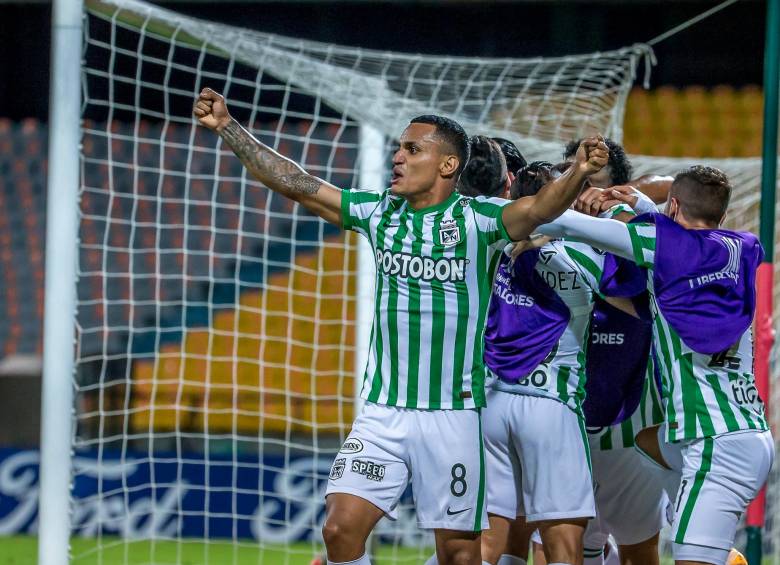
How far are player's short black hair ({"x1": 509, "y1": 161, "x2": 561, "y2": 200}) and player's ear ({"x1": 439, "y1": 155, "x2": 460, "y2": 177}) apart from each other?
16.6 inches

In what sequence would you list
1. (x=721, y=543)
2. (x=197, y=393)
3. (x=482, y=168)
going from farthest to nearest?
(x=197, y=393) → (x=482, y=168) → (x=721, y=543)

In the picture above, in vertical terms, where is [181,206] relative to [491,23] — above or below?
below

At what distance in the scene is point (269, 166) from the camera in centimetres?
408

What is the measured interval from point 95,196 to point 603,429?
8.99 m

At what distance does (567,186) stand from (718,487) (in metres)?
1.11

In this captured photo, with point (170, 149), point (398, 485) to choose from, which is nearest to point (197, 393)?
point (170, 149)

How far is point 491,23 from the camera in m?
12.9

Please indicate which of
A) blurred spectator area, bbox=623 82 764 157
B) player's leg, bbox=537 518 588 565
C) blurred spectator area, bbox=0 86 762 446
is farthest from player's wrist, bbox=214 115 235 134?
blurred spectator area, bbox=623 82 764 157

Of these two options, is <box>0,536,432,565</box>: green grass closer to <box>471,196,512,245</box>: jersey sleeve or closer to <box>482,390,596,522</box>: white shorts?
<box>482,390,596,522</box>: white shorts

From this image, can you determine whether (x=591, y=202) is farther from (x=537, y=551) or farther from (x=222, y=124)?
(x=537, y=551)

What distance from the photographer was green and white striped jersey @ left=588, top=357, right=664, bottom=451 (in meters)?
4.49

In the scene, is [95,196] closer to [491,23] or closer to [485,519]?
[491,23]

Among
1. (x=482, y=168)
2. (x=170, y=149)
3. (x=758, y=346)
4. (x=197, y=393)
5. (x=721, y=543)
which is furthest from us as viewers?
(x=170, y=149)

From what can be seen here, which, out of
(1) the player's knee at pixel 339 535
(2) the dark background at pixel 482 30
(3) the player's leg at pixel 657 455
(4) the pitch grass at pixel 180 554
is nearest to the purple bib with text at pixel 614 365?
(3) the player's leg at pixel 657 455
